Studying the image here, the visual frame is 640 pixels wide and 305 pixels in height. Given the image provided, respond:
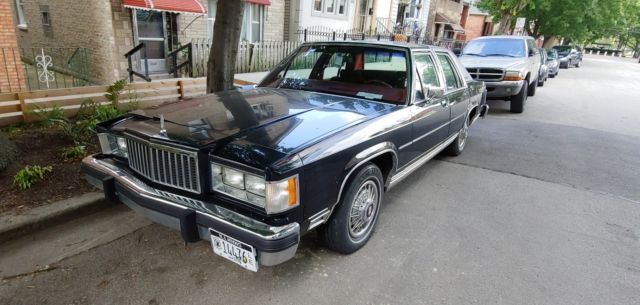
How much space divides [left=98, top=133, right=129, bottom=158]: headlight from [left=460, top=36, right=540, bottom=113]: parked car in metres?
8.32

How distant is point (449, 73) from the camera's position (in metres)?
4.88

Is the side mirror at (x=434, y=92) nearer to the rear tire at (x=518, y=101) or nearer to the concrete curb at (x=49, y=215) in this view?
the concrete curb at (x=49, y=215)

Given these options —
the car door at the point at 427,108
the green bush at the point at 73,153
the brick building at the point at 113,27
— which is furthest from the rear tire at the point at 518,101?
the green bush at the point at 73,153

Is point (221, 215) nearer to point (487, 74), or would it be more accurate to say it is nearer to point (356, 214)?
point (356, 214)

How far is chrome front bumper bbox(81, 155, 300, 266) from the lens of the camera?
227cm

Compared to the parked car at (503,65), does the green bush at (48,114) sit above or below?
below

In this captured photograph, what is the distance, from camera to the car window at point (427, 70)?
3.99 metres

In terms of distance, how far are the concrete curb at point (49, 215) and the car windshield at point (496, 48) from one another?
9910 millimetres

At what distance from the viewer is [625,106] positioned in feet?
39.3

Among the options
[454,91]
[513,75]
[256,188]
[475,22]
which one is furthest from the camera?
[475,22]

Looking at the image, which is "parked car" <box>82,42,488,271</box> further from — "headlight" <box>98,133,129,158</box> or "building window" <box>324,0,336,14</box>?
"building window" <box>324,0,336,14</box>

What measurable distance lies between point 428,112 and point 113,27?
9358 millimetres

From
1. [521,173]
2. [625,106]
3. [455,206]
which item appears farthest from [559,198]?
[625,106]

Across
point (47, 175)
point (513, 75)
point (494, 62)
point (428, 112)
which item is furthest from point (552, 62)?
point (47, 175)
